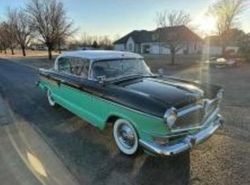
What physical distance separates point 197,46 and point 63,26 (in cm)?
2956

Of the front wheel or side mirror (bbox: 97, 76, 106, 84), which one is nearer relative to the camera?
the front wheel

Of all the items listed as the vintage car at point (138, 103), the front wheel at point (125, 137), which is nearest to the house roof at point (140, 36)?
the vintage car at point (138, 103)

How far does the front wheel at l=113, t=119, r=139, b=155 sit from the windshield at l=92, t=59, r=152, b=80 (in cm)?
105

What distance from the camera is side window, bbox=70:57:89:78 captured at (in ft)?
17.5

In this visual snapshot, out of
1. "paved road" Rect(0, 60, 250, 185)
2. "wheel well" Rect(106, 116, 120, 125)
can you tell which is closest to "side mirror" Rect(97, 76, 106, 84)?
"wheel well" Rect(106, 116, 120, 125)

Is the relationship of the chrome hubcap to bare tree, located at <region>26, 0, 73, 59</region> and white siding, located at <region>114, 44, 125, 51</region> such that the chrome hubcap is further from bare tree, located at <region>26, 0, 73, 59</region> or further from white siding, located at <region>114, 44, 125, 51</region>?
white siding, located at <region>114, 44, 125, 51</region>

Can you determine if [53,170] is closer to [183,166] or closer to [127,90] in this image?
[127,90]

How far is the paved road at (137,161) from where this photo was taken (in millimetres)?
3625

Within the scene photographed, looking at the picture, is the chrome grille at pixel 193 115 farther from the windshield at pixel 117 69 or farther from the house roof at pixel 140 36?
the house roof at pixel 140 36

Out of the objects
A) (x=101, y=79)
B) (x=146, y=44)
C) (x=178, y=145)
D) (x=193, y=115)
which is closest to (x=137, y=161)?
(x=178, y=145)

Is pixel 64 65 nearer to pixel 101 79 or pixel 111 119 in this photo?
pixel 101 79

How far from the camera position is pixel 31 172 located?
3.78 metres

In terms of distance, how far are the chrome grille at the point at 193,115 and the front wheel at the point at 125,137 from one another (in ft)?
2.55

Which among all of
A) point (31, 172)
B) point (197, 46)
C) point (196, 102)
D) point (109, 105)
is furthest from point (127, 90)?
point (197, 46)
